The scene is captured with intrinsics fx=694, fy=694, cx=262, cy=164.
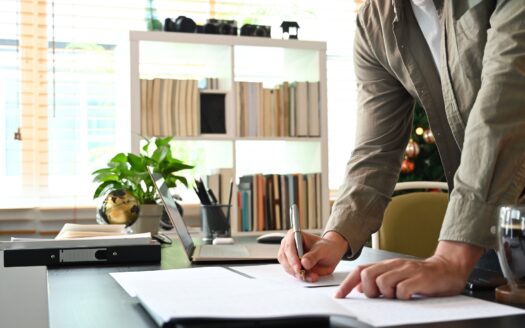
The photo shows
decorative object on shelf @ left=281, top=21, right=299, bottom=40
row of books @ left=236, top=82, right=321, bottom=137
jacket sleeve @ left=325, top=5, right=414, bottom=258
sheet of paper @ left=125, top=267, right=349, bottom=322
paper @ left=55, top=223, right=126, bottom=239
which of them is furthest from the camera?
decorative object on shelf @ left=281, top=21, right=299, bottom=40

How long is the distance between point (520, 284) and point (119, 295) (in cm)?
53

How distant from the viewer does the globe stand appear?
854mm

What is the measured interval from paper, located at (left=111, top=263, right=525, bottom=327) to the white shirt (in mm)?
631

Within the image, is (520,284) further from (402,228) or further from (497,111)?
(402,228)

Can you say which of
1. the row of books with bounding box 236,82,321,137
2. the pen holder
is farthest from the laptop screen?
the row of books with bounding box 236,82,321,137

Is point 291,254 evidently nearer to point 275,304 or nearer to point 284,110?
point 275,304

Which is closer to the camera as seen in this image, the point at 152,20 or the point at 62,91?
the point at 152,20

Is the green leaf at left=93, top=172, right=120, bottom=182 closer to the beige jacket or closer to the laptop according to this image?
the laptop

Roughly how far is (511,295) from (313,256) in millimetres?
342

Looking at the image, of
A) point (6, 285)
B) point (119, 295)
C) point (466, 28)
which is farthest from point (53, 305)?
point (6, 285)

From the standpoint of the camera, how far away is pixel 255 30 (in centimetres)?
360

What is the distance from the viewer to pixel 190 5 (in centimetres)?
394

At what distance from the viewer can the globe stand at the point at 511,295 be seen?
0.85 metres

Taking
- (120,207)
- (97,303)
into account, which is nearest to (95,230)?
(120,207)
